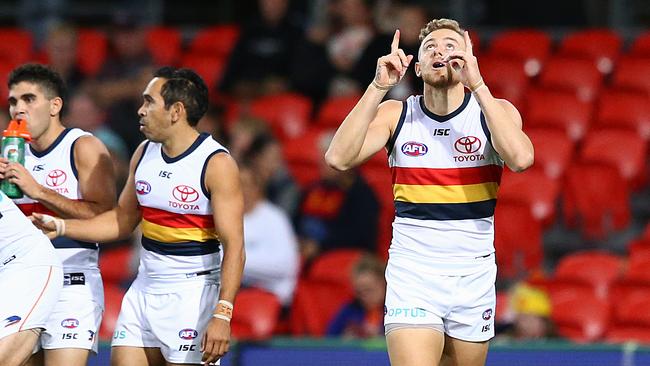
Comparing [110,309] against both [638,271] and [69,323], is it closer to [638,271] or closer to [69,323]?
[69,323]

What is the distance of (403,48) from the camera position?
38.7 ft

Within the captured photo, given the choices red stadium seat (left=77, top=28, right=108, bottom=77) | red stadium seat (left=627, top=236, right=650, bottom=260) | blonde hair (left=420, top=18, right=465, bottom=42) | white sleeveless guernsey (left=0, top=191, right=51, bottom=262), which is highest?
red stadium seat (left=77, top=28, right=108, bottom=77)

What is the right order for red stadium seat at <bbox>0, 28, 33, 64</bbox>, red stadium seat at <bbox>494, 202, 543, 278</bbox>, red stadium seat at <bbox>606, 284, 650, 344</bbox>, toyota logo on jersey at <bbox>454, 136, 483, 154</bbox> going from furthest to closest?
red stadium seat at <bbox>0, 28, 33, 64</bbox>, red stadium seat at <bbox>494, 202, 543, 278</bbox>, red stadium seat at <bbox>606, 284, 650, 344</bbox>, toyota logo on jersey at <bbox>454, 136, 483, 154</bbox>

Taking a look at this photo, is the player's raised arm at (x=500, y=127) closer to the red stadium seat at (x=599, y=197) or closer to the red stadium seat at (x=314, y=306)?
the red stadium seat at (x=314, y=306)

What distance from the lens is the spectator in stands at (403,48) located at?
11.9 metres

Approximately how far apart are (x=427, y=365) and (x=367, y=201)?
14.6 feet

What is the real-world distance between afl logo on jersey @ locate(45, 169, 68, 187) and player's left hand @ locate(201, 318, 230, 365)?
1159 millimetres

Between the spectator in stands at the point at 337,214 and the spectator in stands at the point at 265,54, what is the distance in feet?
6.91

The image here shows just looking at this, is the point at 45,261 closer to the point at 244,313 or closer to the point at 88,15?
the point at 244,313

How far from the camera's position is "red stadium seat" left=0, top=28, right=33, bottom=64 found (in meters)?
14.4

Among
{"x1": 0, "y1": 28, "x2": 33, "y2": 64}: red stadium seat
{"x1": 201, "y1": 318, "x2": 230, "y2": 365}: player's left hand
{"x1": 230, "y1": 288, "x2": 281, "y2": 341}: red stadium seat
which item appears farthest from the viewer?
{"x1": 0, "y1": 28, "x2": 33, "y2": 64}: red stadium seat

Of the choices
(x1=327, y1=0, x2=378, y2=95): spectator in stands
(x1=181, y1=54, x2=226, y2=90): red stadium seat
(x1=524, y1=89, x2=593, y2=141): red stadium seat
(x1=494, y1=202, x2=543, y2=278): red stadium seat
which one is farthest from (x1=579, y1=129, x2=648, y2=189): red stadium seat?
(x1=181, y1=54, x2=226, y2=90): red stadium seat

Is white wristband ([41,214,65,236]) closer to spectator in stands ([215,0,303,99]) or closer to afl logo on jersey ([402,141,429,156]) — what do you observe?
afl logo on jersey ([402,141,429,156])

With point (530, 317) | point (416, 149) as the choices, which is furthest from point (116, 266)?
point (416, 149)
